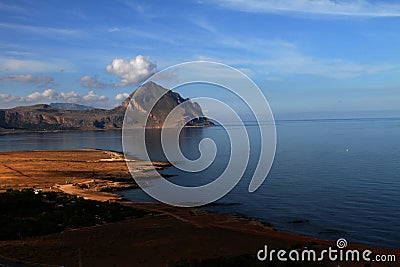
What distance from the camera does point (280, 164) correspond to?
239 ft

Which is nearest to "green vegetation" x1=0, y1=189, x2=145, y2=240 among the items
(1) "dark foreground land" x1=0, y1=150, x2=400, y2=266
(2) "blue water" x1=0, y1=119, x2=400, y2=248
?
(1) "dark foreground land" x1=0, y1=150, x2=400, y2=266

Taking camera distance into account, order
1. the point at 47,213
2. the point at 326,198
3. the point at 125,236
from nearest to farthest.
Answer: the point at 125,236
the point at 47,213
the point at 326,198

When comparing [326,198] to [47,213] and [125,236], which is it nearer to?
[125,236]

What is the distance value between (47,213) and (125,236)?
8757 millimetres

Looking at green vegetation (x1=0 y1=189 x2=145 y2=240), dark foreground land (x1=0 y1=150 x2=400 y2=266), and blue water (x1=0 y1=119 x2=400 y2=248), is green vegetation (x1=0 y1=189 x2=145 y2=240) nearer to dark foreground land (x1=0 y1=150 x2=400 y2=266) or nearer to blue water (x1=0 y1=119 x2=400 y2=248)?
dark foreground land (x1=0 y1=150 x2=400 y2=266)

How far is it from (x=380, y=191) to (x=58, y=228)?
35325 mm

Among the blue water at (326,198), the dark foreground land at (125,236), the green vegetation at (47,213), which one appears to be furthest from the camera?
the blue water at (326,198)

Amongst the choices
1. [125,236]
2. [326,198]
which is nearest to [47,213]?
[125,236]

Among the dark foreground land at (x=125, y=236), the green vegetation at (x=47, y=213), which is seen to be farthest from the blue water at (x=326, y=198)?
the green vegetation at (x=47, y=213)

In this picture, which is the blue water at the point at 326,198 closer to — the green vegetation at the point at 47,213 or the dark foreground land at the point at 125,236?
the dark foreground land at the point at 125,236

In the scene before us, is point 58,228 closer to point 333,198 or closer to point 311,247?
point 311,247

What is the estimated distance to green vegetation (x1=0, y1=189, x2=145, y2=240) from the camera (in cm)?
2780

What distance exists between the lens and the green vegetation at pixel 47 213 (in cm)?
2780

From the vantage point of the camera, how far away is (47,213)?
3209cm
